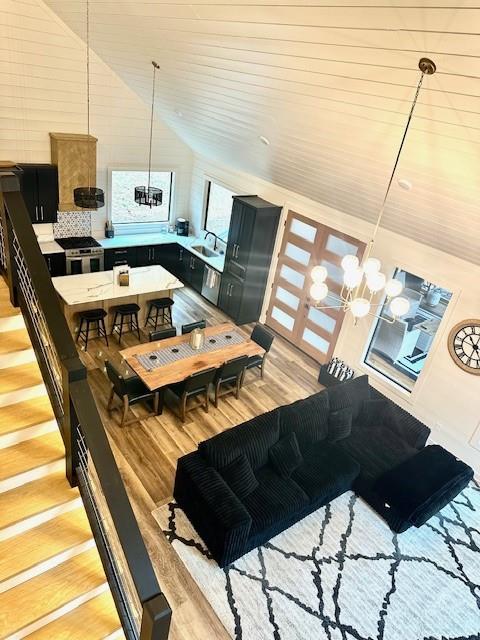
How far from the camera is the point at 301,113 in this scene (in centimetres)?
460

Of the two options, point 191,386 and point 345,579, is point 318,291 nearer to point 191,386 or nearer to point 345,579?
point 191,386

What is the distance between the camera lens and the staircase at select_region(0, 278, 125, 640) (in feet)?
7.68

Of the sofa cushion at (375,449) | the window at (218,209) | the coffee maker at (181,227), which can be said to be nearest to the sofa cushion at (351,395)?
the sofa cushion at (375,449)

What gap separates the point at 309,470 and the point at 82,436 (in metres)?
3.49

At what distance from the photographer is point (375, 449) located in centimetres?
581

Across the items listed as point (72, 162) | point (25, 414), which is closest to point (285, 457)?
point (25, 414)

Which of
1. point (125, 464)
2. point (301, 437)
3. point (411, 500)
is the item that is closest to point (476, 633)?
point (411, 500)

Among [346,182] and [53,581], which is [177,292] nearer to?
[346,182]

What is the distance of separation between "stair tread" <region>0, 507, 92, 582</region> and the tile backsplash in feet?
23.2

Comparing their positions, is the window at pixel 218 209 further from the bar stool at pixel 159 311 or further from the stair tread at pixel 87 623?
the stair tread at pixel 87 623

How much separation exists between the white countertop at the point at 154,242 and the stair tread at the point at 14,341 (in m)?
5.62

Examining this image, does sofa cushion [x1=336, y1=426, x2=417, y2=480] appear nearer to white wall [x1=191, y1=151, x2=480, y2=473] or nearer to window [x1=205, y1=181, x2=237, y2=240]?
white wall [x1=191, y1=151, x2=480, y2=473]

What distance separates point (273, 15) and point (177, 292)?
6.85 m

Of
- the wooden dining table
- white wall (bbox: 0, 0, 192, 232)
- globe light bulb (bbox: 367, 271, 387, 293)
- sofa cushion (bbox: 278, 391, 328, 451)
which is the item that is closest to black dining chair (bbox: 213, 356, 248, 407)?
the wooden dining table
